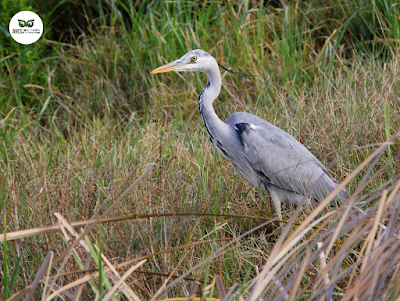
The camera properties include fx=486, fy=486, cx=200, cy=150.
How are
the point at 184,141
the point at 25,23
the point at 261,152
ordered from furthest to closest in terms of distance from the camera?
the point at 25,23 → the point at 184,141 → the point at 261,152

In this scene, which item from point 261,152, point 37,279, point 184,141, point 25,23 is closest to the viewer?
point 37,279

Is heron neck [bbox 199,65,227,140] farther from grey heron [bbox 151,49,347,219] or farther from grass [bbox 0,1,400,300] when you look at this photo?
grass [bbox 0,1,400,300]

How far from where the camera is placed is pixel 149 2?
5.43 m

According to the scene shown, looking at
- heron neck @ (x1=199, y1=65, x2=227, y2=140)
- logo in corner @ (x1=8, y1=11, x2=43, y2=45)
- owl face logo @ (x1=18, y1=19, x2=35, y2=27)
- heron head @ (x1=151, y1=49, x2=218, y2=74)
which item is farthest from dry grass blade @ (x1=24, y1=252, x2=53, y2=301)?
owl face logo @ (x1=18, y1=19, x2=35, y2=27)

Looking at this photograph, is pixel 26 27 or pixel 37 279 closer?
pixel 37 279

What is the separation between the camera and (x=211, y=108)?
3049 mm

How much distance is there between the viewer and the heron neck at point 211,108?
302 centimetres

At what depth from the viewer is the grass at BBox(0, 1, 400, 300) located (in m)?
2.15

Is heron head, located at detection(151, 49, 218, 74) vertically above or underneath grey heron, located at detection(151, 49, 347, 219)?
above

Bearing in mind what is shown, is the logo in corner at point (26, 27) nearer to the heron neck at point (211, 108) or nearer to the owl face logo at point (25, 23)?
the owl face logo at point (25, 23)

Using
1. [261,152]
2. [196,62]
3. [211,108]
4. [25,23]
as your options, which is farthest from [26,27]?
[261,152]

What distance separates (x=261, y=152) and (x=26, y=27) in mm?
3133

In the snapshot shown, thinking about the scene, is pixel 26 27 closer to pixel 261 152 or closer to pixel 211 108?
pixel 211 108

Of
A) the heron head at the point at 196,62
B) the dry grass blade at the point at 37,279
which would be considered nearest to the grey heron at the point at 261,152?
the heron head at the point at 196,62
